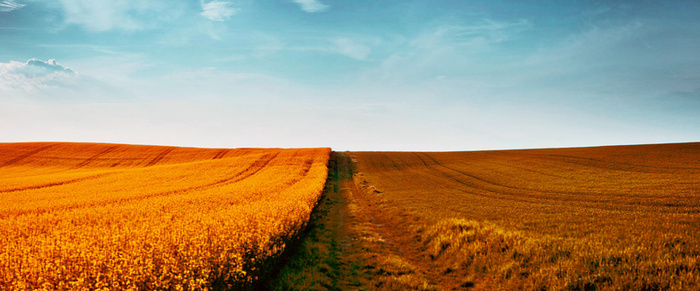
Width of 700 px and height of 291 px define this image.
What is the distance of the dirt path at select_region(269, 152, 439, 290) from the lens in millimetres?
8250

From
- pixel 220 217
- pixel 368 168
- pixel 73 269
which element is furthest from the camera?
pixel 368 168

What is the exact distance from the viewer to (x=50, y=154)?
54.6 meters

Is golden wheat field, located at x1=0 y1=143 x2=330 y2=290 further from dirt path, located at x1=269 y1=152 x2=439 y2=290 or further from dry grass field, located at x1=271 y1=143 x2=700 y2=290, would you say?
dry grass field, located at x1=271 y1=143 x2=700 y2=290

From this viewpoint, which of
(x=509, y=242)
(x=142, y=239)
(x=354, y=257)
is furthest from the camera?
(x=354, y=257)

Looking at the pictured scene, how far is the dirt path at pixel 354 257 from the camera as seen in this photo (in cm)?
825

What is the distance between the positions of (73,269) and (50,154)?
68.1 metres

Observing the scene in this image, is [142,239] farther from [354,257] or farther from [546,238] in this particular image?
[546,238]

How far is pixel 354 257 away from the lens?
1060cm

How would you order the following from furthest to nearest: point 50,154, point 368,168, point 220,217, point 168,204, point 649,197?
point 50,154 → point 368,168 → point 649,197 → point 168,204 → point 220,217

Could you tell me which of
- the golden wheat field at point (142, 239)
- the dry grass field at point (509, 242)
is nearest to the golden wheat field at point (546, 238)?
the dry grass field at point (509, 242)

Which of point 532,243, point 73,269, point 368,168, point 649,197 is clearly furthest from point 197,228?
point 368,168

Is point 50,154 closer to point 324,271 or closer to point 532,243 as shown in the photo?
point 324,271

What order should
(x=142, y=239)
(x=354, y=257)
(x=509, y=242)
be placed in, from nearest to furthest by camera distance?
(x=142, y=239) < (x=509, y=242) < (x=354, y=257)

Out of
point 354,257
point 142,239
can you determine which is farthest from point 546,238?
point 142,239
